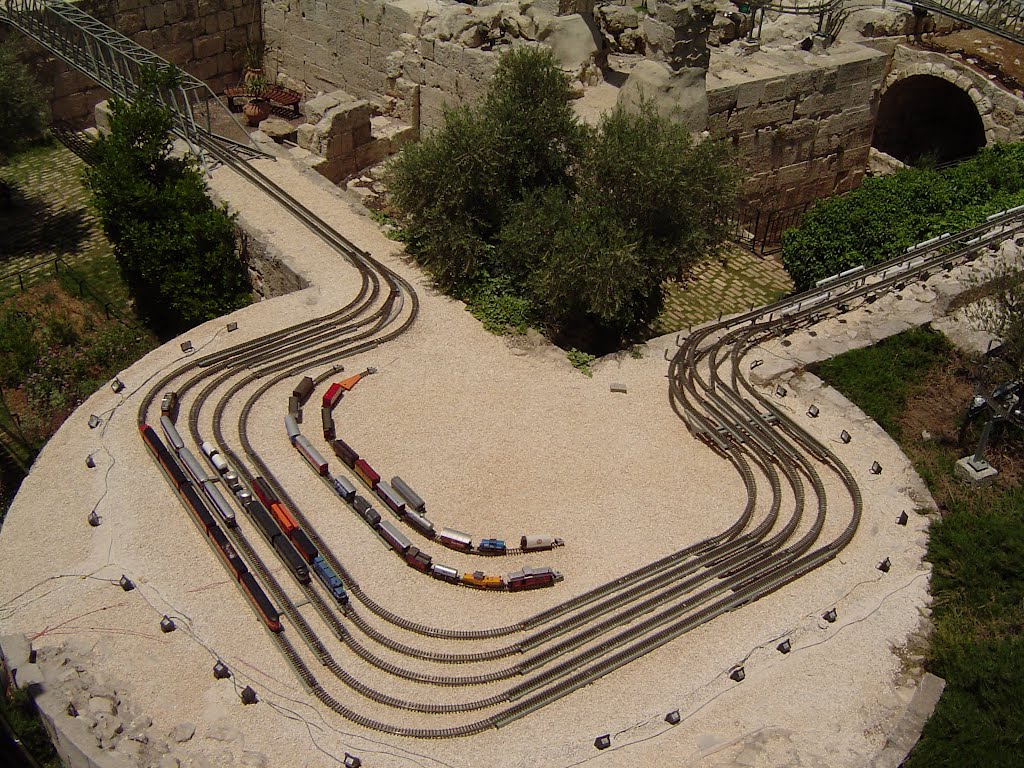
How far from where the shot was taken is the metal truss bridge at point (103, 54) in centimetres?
2438

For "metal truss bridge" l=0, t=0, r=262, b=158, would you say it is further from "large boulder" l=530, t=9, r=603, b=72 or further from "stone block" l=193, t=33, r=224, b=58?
"large boulder" l=530, t=9, r=603, b=72

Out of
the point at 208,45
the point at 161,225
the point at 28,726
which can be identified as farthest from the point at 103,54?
the point at 28,726

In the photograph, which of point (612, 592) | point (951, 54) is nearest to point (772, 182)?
point (951, 54)

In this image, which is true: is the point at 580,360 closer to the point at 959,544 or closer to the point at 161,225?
the point at 959,544

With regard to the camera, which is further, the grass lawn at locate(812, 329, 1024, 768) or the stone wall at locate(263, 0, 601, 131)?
the stone wall at locate(263, 0, 601, 131)

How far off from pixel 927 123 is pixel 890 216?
11187 millimetres

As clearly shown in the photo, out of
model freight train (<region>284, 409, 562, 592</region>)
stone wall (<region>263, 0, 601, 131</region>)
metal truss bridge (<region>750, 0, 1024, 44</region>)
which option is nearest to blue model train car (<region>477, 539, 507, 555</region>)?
model freight train (<region>284, 409, 562, 592</region>)

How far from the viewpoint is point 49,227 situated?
24.0 m

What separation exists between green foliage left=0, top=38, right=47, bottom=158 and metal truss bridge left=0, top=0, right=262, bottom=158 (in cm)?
109

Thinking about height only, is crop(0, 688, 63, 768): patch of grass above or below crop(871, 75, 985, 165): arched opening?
below

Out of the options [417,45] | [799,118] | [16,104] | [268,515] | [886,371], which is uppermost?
[417,45]

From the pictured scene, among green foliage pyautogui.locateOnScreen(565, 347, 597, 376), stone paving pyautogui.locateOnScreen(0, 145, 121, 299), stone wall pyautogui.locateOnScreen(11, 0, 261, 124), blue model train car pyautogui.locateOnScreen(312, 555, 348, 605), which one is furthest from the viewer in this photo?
stone wall pyautogui.locateOnScreen(11, 0, 261, 124)

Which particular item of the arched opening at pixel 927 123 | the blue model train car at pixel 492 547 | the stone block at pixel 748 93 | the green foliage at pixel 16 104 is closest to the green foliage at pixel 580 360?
the blue model train car at pixel 492 547

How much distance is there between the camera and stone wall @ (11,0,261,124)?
88.7 feet
